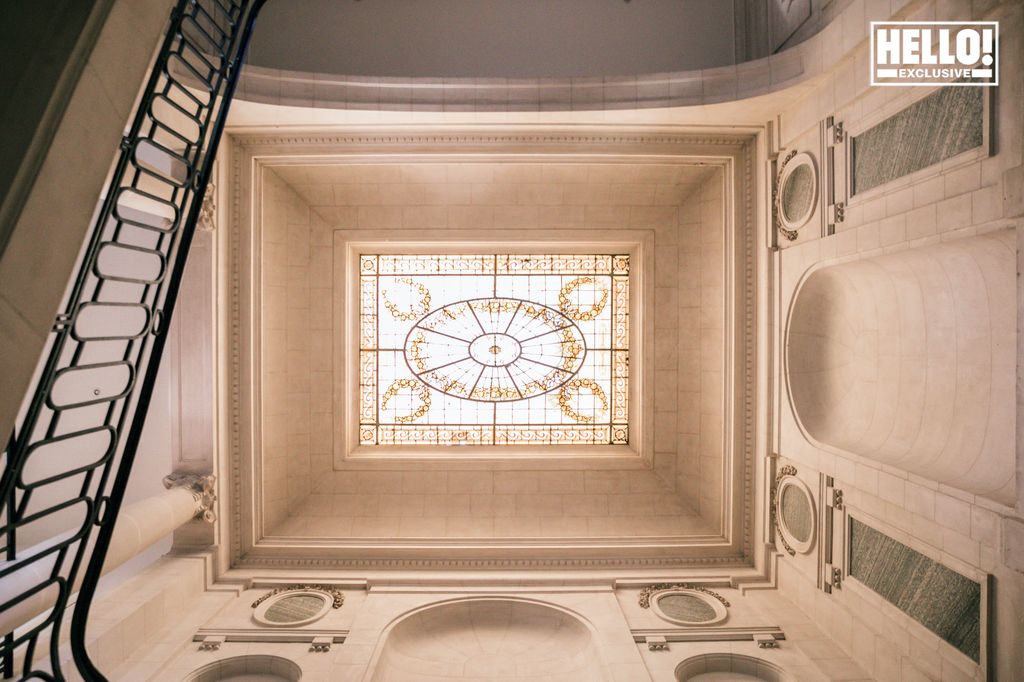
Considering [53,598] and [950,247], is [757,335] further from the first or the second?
[53,598]

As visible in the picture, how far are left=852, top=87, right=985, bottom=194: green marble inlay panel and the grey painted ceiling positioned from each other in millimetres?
2281

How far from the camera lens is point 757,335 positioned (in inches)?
222

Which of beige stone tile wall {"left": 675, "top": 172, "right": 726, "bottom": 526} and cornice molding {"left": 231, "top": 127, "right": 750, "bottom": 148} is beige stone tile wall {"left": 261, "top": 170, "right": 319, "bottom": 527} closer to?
cornice molding {"left": 231, "top": 127, "right": 750, "bottom": 148}

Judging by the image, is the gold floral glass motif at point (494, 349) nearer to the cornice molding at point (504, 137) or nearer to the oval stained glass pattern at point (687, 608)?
the cornice molding at point (504, 137)

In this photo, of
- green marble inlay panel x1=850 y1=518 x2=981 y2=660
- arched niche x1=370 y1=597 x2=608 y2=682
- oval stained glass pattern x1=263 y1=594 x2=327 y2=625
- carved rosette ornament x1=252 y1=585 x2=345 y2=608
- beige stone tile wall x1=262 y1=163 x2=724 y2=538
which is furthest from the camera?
beige stone tile wall x1=262 y1=163 x2=724 y2=538

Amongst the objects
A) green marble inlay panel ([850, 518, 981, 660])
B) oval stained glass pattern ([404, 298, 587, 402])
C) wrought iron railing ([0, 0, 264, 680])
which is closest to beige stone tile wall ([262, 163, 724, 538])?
oval stained glass pattern ([404, 298, 587, 402])

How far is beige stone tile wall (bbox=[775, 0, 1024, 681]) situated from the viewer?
307 centimetres

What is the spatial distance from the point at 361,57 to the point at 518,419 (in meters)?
4.36

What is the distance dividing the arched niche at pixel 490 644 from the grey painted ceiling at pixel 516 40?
521 cm

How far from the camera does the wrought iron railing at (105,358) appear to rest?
6.15 ft

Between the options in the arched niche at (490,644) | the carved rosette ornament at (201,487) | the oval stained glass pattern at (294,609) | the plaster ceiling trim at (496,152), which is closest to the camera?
the arched niche at (490,644)

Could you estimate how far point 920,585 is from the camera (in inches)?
150

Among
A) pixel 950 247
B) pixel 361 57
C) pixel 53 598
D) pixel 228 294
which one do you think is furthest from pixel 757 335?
pixel 53 598

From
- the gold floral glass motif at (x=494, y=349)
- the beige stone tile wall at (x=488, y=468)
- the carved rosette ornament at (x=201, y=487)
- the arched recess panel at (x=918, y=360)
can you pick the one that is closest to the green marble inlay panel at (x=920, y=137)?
the arched recess panel at (x=918, y=360)
